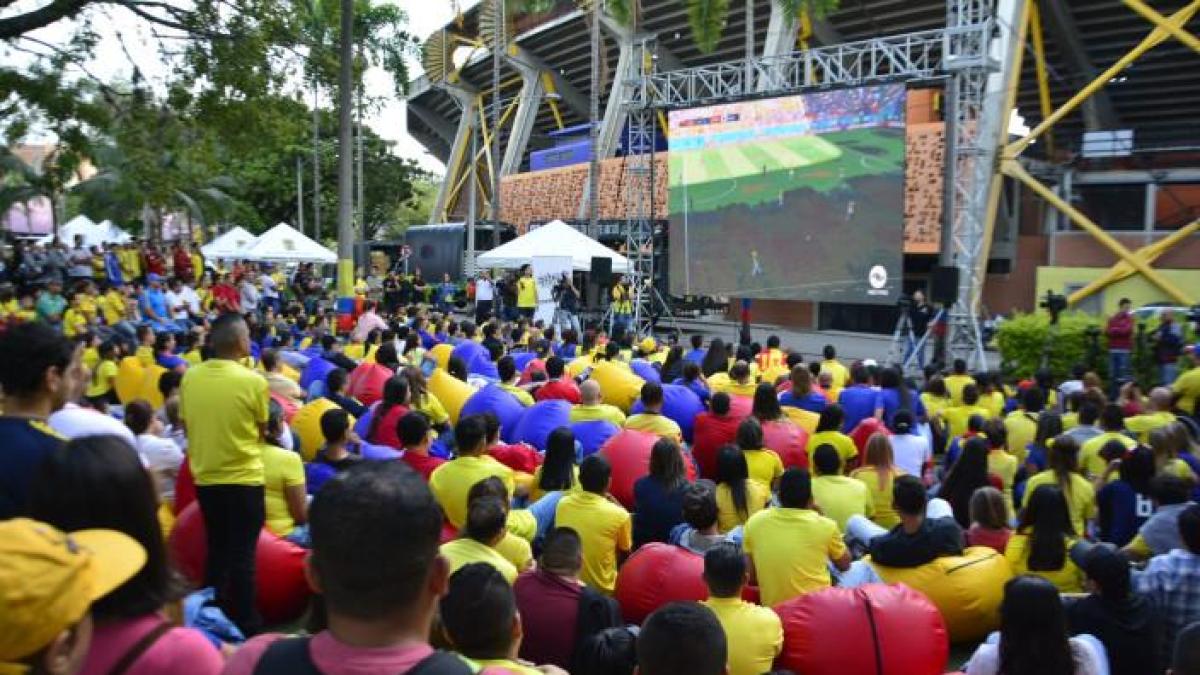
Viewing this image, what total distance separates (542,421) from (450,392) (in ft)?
4.62

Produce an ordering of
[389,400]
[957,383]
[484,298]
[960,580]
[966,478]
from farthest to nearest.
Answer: [484,298], [957,383], [389,400], [966,478], [960,580]

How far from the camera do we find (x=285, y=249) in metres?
23.8

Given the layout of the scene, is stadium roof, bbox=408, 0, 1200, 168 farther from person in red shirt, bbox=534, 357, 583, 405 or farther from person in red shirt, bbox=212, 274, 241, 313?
person in red shirt, bbox=534, 357, 583, 405

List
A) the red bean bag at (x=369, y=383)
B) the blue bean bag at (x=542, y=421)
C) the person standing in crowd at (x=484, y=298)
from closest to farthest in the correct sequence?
the blue bean bag at (x=542, y=421)
the red bean bag at (x=369, y=383)
the person standing in crowd at (x=484, y=298)

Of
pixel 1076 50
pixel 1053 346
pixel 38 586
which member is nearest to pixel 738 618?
pixel 38 586

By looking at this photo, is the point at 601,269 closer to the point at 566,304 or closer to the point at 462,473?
the point at 566,304

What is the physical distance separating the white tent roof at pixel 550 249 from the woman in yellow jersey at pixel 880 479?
45.3 feet

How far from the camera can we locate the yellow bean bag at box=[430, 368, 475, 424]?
9.53m

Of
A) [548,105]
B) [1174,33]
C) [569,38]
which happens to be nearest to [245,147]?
[1174,33]

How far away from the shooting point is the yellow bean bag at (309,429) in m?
8.05

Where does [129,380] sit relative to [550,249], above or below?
below

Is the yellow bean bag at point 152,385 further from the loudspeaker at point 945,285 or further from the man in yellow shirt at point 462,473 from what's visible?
the loudspeaker at point 945,285

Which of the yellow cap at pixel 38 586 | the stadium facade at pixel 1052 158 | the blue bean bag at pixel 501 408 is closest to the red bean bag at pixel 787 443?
the blue bean bag at pixel 501 408

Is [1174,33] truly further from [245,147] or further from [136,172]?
[136,172]
